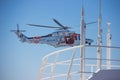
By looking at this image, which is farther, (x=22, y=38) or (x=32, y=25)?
(x=22, y=38)

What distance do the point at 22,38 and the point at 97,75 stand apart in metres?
5.21

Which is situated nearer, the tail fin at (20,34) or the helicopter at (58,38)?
the tail fin at (20,34)

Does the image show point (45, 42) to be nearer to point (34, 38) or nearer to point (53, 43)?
point (53, 43)

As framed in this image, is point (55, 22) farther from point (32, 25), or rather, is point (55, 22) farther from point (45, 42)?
point (45, 42)

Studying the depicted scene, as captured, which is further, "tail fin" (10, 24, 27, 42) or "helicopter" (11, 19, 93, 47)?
"helicopter" (11, 19, 93, 47)

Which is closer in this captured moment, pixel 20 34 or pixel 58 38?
pixel 20 34

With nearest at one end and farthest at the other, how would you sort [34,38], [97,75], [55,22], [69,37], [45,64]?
[97,75] → [45,64] → [55,22] → [34,38] → [69,37]

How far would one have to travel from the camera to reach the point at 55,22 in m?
5.76

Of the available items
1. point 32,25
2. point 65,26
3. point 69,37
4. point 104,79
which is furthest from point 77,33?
point 104,79

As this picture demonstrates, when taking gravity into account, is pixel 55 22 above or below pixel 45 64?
above

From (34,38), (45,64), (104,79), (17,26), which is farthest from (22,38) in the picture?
(104,79)

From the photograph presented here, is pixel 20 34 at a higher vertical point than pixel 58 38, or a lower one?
higher

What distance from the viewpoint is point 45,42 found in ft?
24.5

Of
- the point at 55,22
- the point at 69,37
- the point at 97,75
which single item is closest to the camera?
the point at 97,75
